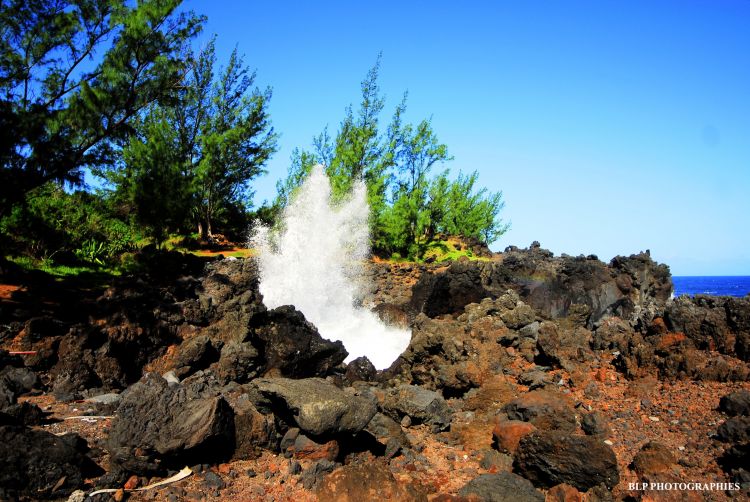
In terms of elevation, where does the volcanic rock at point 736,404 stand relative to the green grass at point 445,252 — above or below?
below

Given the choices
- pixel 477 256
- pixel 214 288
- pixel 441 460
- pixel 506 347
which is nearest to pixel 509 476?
pixel 441 460

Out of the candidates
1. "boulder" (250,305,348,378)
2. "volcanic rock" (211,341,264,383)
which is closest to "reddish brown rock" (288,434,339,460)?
"volcanic rock" (211,341,264,383)

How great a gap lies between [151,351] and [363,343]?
7.84 m

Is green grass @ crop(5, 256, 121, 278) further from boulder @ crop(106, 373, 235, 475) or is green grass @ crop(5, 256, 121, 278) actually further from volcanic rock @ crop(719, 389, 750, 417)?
volcanic rock @ crop(719, 389, 750, 417)

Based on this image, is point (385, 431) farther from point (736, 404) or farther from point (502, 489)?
point (736, 404)

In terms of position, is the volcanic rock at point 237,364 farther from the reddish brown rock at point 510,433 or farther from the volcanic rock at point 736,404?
the volcanic rock at point 736,404

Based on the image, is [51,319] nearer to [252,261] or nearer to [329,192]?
[252,261]

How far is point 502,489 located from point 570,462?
39.0 inches

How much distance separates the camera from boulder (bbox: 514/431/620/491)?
603 cm

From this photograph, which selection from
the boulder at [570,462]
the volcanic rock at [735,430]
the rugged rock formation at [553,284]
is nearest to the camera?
the boulder at [570,462]

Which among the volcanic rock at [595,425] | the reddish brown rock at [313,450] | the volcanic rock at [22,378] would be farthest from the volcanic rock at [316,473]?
the volcanic rock at [22,378]

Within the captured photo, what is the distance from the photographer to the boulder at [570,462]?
19.8 feet

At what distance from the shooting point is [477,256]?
37062 mm

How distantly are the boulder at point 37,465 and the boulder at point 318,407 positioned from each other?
2266 mm
